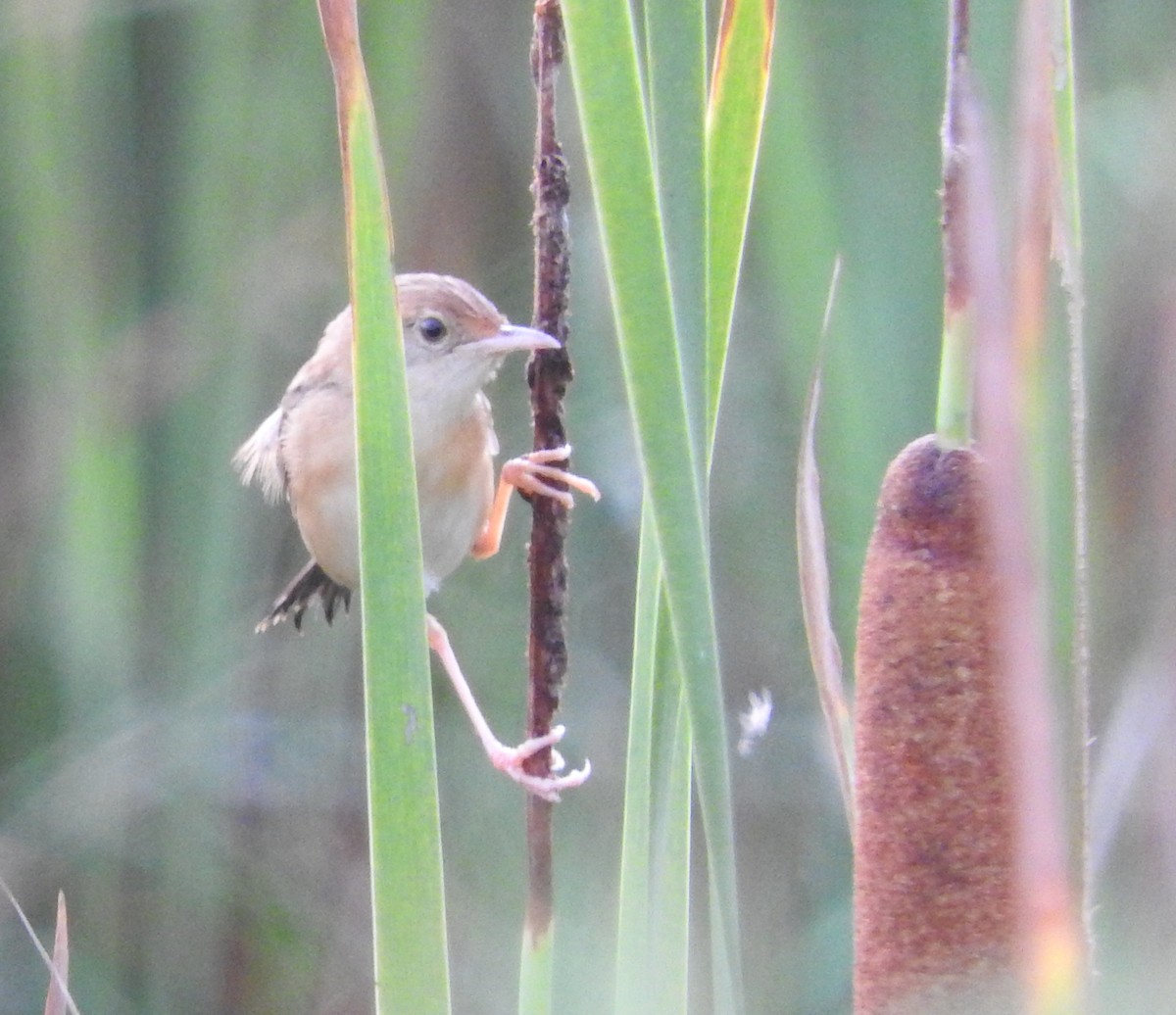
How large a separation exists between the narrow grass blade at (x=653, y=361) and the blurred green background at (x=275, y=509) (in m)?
1.01

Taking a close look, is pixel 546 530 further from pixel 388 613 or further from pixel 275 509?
pixel 275 509

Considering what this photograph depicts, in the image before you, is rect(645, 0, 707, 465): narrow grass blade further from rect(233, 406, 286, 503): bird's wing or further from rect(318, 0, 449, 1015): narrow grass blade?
rect(233, 406, 286, 503): bird's wing

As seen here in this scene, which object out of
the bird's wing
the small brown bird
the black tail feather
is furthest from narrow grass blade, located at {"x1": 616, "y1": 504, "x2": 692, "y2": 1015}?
the black tail feather

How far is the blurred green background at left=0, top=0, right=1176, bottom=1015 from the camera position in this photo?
6.76 ft

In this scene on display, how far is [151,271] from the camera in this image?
239cm

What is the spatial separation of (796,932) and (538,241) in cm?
151

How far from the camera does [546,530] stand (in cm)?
121

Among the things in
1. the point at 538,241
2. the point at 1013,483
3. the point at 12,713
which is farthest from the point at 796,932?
the point at 1013,483

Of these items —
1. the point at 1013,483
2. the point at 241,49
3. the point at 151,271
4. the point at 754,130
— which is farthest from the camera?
the point at 151,271

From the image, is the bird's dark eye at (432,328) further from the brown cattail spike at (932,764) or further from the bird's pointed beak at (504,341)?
the brown cattail spike at (932,764)

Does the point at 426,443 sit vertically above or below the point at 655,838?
above

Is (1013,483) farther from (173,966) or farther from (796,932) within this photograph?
(173,966)

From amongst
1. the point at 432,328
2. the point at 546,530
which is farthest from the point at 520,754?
the point at 432,328

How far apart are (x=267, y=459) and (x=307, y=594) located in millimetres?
308
